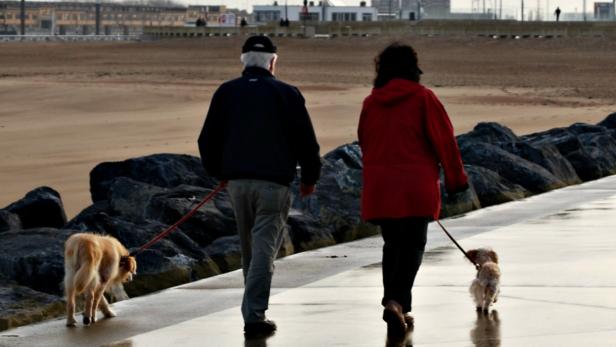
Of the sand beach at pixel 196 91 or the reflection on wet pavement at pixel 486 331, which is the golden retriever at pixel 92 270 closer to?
the reflection on wet pavement at pixel 486 331

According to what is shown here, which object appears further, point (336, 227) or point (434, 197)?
point (336, 227)

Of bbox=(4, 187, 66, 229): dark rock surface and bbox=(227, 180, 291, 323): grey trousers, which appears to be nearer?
bbox=(227, 180, 291, 323): grey trousers

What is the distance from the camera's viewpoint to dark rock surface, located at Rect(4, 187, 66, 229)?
14.6m

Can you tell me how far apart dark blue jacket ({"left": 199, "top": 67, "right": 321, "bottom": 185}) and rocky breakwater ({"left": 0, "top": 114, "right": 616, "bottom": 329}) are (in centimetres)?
169

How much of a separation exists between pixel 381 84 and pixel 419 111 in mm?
282

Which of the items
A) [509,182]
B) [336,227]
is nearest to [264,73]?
[336,227]

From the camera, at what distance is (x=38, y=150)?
30438 mm

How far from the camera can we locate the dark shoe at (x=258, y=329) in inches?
349

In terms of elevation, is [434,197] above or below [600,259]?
above

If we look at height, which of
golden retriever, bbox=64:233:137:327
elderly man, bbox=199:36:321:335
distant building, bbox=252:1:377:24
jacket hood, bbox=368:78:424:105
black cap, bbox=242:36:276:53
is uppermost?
distant building, bbox=252:1:377:24

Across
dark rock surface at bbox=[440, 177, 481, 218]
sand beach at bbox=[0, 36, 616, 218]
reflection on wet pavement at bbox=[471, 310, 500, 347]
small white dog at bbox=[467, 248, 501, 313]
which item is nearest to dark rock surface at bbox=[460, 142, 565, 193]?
dark rock surface at bbox=[440, 177, 481, 218]

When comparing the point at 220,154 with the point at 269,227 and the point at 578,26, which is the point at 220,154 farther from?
the point at 578,26

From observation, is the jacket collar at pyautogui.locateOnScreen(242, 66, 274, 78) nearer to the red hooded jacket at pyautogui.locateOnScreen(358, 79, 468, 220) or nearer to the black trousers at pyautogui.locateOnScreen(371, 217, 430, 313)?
the red hooded jacket at pyautogui.locateOnScreen(358, 79, 468, 220)

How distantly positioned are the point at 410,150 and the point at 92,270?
1944 millimetres
